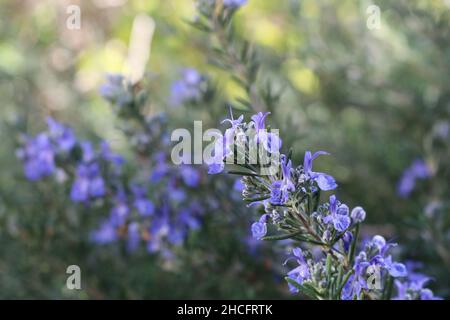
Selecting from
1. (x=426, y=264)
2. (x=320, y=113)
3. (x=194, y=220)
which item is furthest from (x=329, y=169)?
(x=194, y=220)

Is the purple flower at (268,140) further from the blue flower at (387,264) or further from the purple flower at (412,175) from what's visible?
the purple flower at (412,175)

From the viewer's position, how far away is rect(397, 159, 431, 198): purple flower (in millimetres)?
2242

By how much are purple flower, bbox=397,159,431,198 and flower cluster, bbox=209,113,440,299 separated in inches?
45.9

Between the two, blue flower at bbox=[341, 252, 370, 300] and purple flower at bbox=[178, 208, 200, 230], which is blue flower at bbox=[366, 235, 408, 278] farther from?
purple flower at bbox=[178, 208, 200, 230]

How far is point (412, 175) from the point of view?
90.1 inches

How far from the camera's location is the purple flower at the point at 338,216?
108 centimetres

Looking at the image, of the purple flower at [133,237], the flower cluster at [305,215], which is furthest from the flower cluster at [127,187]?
the flower cluster at [305,215]

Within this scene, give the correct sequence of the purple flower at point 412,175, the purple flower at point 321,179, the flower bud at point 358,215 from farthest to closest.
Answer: the purple flower at point 412,175 → the flower bud at point 358,215 → the purple flower at point 321,179

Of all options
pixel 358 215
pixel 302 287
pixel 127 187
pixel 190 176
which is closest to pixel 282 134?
pixel 190 176

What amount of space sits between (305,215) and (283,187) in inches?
3.7

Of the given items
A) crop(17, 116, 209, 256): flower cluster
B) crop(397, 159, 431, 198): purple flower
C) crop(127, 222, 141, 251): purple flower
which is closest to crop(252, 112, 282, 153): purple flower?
crop(17, 116, 209, 256): flower cluster

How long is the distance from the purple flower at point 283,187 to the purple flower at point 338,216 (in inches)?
3.7

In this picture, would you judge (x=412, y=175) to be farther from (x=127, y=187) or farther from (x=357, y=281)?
(x=357, y=281)
